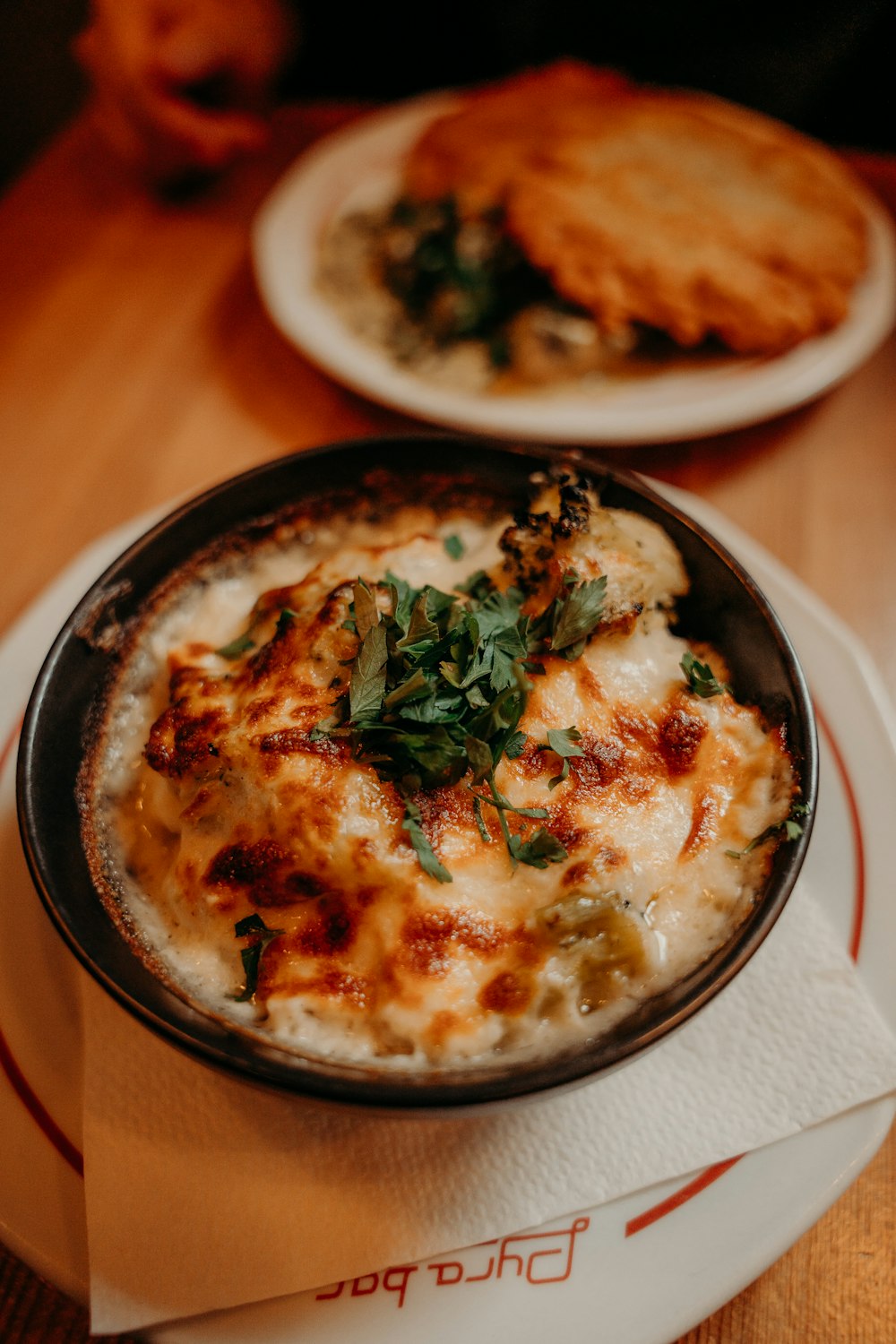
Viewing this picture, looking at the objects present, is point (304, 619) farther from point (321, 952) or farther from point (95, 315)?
point (95, 315)

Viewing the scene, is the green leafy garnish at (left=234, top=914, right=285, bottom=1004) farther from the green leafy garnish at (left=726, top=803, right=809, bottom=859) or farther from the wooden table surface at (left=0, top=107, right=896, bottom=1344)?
the wooden table surface at (left=0, top=107, right=896, bottom=1344)

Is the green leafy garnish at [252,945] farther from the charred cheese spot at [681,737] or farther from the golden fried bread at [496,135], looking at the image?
the golden fried bread at [496,135]

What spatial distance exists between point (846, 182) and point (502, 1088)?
313 centimetres

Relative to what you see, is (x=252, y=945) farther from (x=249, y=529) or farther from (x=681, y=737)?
(x=249, y=529)

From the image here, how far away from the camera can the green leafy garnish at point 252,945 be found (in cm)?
130

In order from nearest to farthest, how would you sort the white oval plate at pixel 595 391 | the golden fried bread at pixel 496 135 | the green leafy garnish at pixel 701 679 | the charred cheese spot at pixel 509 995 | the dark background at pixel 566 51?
the charred cheese spot at pixel 509 995 < the green leafy garnish at pixel 701 679 < the white oval plate at pixel 595 391 < the golden fried bread at pixel 496 135 < the dark background at pixel 566 51

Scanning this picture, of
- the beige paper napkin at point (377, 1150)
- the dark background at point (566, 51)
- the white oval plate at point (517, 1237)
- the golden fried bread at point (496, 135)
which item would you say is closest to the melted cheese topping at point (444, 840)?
the beige paper napkin at point (377, 1150)

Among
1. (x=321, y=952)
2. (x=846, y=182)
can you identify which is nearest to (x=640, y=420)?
(x=846, y=182)

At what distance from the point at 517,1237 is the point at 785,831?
0.67m

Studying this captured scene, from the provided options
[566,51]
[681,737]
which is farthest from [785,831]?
[566,51]

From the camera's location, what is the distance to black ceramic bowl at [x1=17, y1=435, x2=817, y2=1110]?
1.12m

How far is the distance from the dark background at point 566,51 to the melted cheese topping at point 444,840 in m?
3.08

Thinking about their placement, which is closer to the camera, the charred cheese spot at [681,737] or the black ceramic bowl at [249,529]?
the black ceramic bowl at [249,529]

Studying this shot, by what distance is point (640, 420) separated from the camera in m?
2.37
